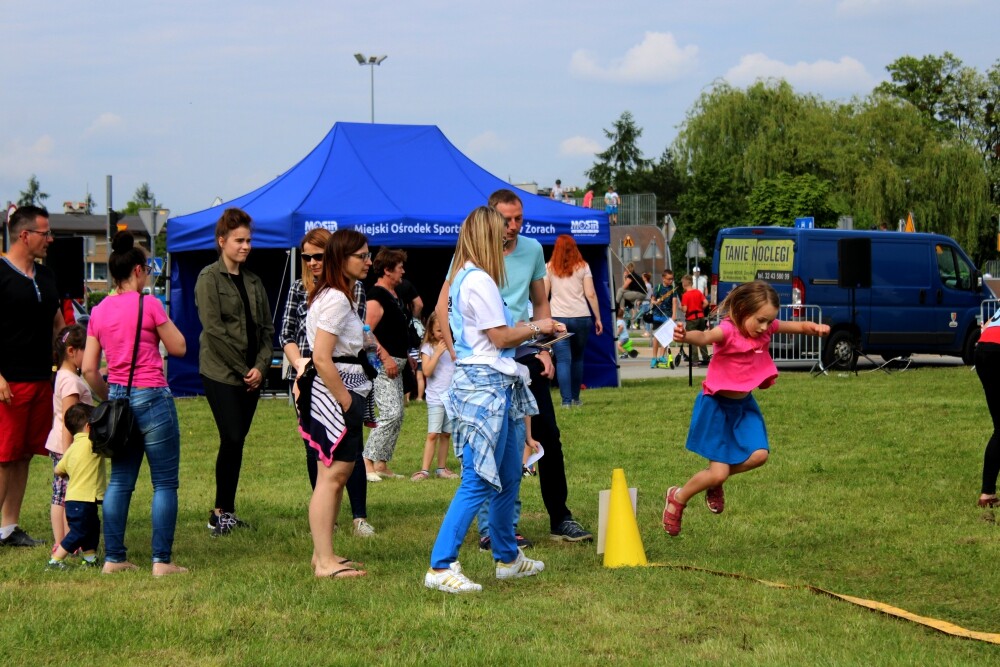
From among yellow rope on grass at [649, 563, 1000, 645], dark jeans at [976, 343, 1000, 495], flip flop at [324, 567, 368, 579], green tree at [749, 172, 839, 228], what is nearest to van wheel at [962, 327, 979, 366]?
dark jeans at [976, 343, 1000, 495]

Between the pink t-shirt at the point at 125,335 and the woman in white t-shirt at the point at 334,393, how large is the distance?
2.60 feet

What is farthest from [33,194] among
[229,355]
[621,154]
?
[229,355]

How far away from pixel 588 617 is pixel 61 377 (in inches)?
139

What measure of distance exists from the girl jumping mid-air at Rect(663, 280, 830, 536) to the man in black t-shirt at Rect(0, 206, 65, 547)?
12.5ft

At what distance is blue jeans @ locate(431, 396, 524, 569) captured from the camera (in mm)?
5973

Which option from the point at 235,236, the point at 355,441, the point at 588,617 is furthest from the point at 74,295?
the point at 588,617

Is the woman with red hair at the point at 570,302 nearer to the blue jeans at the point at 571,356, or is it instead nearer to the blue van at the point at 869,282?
the blue jeans at the point at 571,356

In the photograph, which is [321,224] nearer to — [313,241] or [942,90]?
[313,241]

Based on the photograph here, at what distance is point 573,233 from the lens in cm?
1747

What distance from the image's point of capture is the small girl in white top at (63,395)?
7192mm

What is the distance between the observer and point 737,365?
22.8ft

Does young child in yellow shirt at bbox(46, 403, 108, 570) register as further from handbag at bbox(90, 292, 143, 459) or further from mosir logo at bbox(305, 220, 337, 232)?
mosir logo at bbox(305, 220, 337, 232)

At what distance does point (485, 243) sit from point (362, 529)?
2.46 m

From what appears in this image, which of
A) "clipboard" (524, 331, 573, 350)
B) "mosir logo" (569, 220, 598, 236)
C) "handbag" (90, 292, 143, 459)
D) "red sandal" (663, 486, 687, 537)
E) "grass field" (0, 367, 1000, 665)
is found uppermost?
"mosir logo" (569, 220, 598, 236)
